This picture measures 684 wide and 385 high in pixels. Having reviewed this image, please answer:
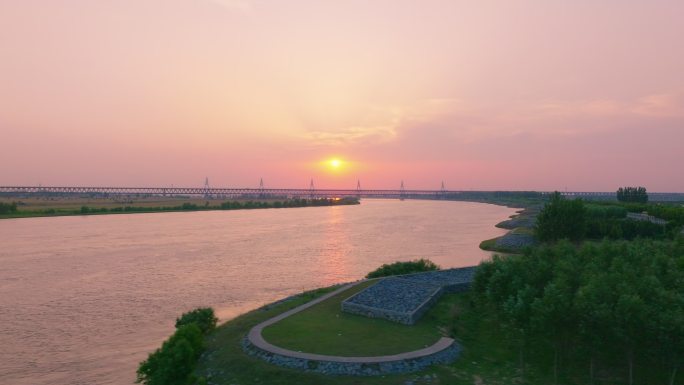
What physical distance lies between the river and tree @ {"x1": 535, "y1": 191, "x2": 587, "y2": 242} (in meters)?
9.87

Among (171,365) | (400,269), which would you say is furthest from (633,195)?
(171,365)

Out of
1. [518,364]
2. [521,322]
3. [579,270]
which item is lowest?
[518,364]

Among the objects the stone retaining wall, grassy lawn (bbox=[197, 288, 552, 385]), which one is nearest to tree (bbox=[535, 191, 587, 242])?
grassy lawn (bbox=[197, 288, 552, 385])

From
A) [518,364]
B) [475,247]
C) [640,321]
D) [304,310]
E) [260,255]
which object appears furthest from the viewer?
[475,247]

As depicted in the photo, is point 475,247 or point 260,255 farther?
point 475,247

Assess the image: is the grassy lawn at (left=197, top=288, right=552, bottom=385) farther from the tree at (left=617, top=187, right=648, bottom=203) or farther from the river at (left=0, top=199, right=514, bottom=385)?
the tree at (left=617, top=187, right=648, bottom=203)

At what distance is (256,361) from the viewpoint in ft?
72.5

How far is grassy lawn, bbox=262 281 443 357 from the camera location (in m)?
22.8

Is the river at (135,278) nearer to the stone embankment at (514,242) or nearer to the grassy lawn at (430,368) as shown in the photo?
the stone embankment at (514,242)

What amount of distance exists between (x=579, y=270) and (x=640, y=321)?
5.99 m

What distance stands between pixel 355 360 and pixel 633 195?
140002 mm

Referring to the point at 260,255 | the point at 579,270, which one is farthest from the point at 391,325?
the point at 260,255

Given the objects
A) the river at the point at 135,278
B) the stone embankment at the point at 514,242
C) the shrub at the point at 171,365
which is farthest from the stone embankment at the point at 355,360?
the stone embankment at the point at 514,242

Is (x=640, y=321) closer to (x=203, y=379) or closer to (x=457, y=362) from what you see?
(x=457, y=362)
